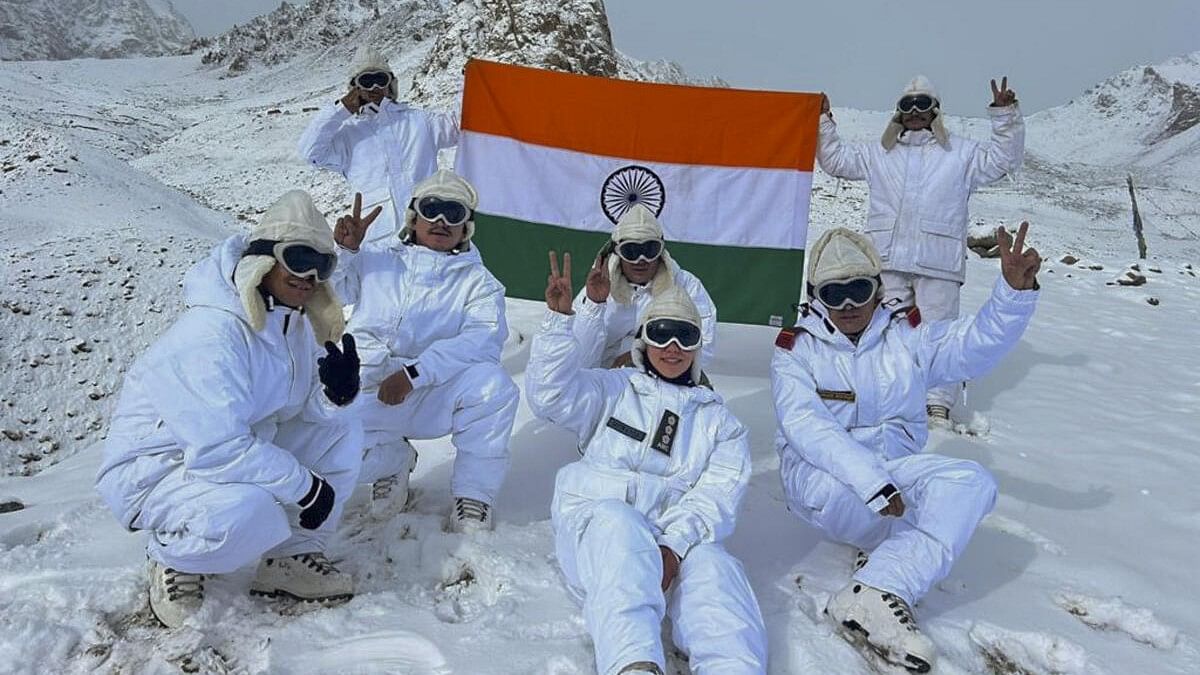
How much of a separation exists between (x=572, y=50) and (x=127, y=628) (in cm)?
1337

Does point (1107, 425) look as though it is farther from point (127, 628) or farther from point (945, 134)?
point (127, 628)

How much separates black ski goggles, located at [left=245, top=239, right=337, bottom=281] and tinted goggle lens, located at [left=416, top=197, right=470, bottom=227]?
4.07 feet

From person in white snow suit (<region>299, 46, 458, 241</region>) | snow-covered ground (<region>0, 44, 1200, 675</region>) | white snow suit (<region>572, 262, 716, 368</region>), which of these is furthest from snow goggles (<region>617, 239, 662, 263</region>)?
person in white snow suit (<region>299, 46, 458, 241</region>)

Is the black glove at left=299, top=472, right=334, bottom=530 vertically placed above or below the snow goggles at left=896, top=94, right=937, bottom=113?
below

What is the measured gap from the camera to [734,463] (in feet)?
10.7

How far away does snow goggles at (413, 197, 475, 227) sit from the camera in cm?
401

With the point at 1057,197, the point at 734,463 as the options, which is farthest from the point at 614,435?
the point at 1057,197

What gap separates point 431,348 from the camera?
3822 millimetres

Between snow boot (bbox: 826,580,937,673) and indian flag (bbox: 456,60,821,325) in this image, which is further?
indian flag (bbox: 456,60,821,325)

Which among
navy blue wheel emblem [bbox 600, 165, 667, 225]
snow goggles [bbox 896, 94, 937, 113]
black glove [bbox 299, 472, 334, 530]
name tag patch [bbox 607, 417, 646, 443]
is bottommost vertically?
black glove [bbox 299, 472, 334, 530]

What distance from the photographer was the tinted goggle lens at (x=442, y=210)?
13.1ft

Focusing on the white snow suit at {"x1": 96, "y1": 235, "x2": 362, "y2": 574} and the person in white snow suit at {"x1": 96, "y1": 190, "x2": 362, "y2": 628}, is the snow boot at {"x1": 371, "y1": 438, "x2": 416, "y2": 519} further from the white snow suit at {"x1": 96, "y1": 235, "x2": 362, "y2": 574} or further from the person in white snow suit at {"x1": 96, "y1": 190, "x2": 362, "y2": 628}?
the white snow suit at {"x1": 96, "y1": 235, "x2": 362, "y2": 574}

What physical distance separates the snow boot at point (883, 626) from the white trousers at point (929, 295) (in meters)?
2.70

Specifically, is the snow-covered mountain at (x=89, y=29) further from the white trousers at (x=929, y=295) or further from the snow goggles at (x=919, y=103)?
the white trousers at (x=929, y=295)
